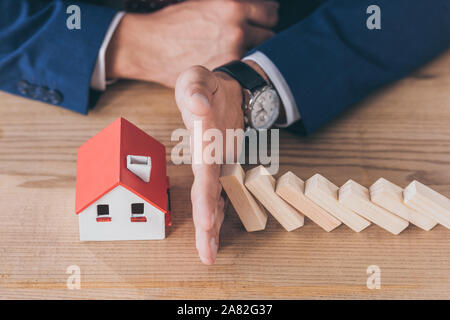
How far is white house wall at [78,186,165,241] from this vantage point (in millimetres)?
668

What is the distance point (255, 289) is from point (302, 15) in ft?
2.14

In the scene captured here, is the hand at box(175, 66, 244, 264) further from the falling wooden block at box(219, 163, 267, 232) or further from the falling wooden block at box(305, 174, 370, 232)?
the falling wooden block at box(305, 174, 370, 232)

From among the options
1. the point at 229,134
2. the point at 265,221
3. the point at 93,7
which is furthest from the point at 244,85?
the point at 93,7

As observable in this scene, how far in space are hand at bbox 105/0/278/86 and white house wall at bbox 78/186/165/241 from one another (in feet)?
1.17

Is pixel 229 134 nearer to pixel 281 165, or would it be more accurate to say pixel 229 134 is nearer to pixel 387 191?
pixel 281 165

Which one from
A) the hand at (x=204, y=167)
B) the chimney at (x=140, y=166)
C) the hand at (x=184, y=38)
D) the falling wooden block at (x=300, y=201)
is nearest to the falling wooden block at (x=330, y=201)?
the falling wooden block at (x=300, y=201)

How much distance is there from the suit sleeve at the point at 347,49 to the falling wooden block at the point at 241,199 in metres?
0.23

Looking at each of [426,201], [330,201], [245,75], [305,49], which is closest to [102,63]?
[245,75]

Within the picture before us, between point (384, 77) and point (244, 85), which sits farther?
point (384, 77)

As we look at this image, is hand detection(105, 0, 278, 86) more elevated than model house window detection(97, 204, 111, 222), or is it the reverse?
hand detection(105, 0, 278, 86)

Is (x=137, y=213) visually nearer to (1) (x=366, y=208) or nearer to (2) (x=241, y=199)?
(2) (x=241, y=199)

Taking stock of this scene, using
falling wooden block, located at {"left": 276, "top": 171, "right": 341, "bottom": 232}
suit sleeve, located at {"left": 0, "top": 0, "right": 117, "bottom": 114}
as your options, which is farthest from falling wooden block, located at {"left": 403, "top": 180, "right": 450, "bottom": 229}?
suit sleeve, located at {"left": 0, "top": 0, "right": 117, "bottom": 114}

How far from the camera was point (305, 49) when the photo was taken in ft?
2.87

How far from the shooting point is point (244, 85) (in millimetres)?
821
